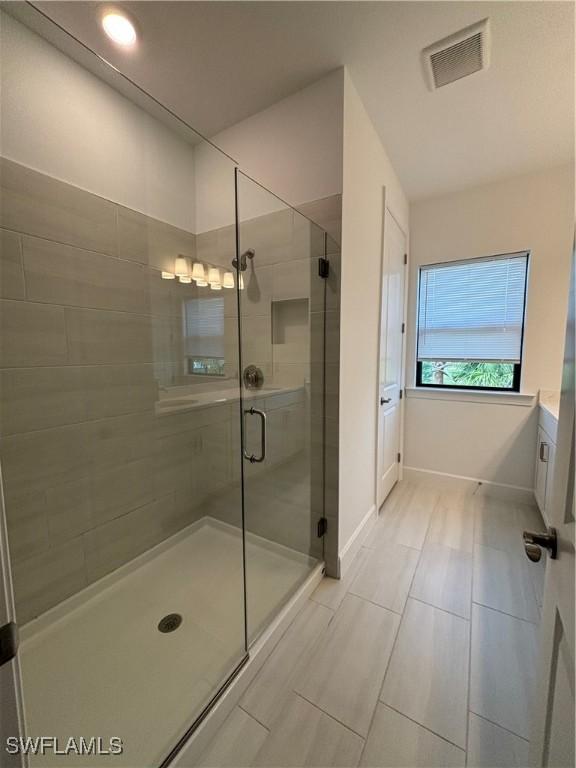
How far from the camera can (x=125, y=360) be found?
176cm

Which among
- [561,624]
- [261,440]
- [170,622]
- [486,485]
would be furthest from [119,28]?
[486,485]

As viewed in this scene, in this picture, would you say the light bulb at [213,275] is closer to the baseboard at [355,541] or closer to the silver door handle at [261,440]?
the silver door handle at [261,440]

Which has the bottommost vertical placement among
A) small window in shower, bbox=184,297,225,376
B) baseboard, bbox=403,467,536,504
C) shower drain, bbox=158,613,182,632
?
shower drain, bbox=158,613,182,632

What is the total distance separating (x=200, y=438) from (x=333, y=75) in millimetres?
2256

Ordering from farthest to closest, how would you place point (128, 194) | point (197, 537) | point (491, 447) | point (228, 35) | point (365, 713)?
1. point (491, 447)
2. point (197, 537)
3. point (128, 194)
4. point (228, 35)
5. point (365, 713)

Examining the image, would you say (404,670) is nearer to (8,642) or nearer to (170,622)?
(170,622)

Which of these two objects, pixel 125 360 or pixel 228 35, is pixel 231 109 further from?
pixel 125 360

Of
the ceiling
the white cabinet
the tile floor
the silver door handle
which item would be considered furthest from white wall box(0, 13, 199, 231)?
the white cabinet

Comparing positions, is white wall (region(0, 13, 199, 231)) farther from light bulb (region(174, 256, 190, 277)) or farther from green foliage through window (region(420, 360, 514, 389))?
green foliage through window (region(420, 360, 514, 389))

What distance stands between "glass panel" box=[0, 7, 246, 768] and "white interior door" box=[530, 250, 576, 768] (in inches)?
42.3

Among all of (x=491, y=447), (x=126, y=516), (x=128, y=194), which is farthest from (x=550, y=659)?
(x=128, y=194)

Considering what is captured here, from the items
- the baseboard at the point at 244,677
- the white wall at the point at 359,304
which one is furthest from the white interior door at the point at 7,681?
the white wall at the point at 359,304

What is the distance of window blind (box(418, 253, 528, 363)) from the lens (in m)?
2.59

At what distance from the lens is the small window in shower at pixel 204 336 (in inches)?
83.0
